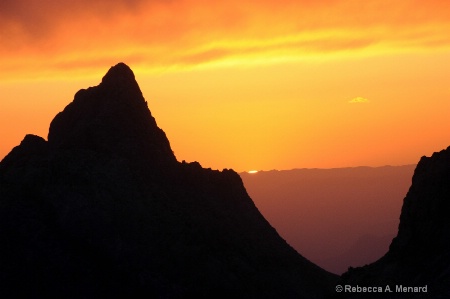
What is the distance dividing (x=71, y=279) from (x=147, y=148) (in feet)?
132

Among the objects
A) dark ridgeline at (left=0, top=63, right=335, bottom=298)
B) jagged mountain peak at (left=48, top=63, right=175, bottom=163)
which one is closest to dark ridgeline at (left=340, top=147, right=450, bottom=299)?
dark ridgeline at (left=0, top=63, right=335, bottom=298)

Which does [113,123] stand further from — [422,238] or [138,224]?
[422,238]

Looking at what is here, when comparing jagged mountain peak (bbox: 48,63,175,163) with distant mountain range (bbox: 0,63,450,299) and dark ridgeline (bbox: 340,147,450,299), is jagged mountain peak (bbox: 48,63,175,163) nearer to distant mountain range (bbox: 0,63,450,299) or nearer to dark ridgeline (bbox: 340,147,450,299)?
distant mountain range (bbox: 0,63,450,299)

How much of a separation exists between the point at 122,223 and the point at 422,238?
191 ft

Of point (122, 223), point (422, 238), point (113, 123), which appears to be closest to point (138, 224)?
point (122, 223)

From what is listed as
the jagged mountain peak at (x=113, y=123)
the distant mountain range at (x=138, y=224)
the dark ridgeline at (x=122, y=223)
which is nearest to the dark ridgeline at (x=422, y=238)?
the distant mountain range at (x=138, y=224)

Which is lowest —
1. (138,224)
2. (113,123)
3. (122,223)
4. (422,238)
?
(422,238)

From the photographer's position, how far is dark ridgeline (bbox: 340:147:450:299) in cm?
7750

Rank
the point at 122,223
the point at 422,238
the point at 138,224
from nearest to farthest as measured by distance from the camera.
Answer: the point at 422,238, the point at 122,223, the point at 138,224

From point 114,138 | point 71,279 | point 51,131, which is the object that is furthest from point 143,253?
point 51,131

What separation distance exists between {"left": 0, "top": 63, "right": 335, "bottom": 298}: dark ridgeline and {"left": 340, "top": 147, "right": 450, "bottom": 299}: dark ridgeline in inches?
1578

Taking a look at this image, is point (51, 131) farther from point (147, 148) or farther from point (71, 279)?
point (71, 279)

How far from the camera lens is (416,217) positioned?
287 ft

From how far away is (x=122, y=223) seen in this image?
407 ft
